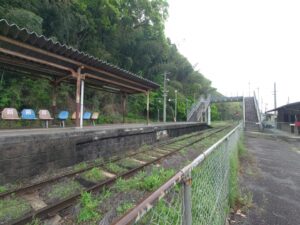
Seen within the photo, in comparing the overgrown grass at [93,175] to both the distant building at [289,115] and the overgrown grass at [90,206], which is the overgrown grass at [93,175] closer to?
the overgrown grass at [90,206]

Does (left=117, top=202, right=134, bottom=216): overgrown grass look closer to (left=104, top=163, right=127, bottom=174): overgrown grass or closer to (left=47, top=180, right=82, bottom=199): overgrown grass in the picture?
(left=47, top=180, right=82, bottom=199): overgrown grass

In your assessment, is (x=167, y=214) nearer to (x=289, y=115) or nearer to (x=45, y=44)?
(x=45, y=44)

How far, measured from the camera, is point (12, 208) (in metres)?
3.10

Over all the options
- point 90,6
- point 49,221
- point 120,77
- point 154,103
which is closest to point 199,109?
point 154,103

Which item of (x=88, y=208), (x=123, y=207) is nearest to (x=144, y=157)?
(x=123, y=207)

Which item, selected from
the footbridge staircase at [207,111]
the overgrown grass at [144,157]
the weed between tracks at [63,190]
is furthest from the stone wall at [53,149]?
the footbridge staircase at [207,111]

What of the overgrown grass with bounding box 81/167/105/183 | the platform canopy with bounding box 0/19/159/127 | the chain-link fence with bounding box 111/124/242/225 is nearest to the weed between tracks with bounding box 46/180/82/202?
the overgrown grass with bounding box 81/167/105/183

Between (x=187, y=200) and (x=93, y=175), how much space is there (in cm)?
400

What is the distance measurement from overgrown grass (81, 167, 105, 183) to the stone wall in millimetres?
1110

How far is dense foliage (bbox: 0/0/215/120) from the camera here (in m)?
12.7

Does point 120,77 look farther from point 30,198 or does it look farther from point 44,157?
point 30,198

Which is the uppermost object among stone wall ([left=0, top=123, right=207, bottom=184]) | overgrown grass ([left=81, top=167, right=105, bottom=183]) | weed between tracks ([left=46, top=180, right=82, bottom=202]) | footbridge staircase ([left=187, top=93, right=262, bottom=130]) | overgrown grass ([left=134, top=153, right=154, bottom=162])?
footbridge staircase ([left=187, top=93, right=262, bottom=130])

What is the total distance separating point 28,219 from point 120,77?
285 inches

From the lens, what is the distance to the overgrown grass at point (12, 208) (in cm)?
286
